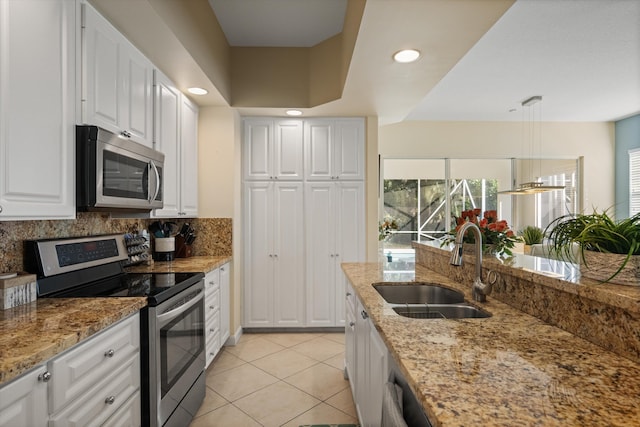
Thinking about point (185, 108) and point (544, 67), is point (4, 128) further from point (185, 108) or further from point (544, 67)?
point (544, 67)

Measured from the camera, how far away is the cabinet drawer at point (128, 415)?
4.46ft

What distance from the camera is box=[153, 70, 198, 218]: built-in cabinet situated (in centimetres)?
250

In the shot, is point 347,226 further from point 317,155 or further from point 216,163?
point 216,163

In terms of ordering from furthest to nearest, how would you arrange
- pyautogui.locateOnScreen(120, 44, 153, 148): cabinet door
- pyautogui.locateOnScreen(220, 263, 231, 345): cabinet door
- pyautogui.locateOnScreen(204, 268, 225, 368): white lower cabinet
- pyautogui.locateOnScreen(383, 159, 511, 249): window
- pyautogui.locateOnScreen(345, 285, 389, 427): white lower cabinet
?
pyautogui.locateOnScreen(383, 159, 511, 249): window
pyautogui.locateOnScreen(220, 263, 231, 345): cabinet door
pyautogui.locateOnScreen(204, 268, 225, 368): white lower cabinet
pyautogui.locateOnScreen(120, 44, 153, 148): cabinet door
pyautogui.locateOnScreen(345, 285, 389, 427): white lower cabinet

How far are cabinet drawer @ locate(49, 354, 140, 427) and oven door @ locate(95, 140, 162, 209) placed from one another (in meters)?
0.81

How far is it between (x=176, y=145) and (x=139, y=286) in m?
1.36

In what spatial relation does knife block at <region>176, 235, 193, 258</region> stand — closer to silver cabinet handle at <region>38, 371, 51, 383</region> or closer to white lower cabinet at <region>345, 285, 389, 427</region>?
white lower cabinet at <region>345, 285, 389, 427</region>

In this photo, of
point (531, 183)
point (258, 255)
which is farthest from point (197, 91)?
point (531, 183)

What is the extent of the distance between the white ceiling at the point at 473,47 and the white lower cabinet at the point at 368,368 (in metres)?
1.59

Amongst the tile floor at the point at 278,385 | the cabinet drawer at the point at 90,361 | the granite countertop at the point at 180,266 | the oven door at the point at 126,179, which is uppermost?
the oven door at the point at 126,179

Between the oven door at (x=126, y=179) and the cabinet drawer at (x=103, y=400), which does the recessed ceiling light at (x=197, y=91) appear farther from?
the cabinet drawer at (x=103, y=400)

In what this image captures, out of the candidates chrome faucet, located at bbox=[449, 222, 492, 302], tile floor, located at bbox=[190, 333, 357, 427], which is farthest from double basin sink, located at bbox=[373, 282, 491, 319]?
tile floor, located at bbox=[190, 333, 357, 427]

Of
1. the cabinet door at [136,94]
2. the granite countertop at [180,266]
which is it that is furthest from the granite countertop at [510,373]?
the cabinet door at [136,94]

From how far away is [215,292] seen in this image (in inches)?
112
